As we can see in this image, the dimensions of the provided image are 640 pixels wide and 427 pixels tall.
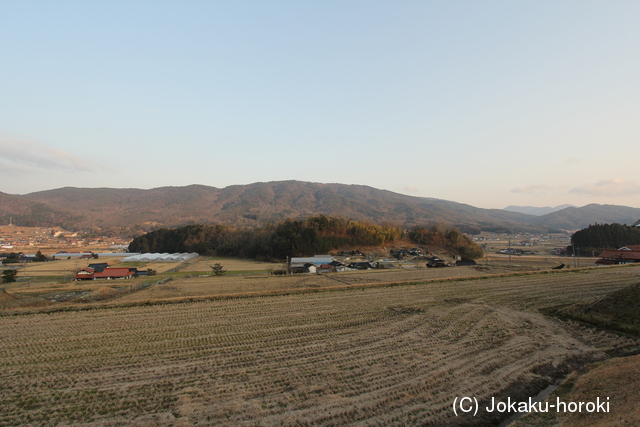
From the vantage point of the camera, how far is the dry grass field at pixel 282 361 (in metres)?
6.76

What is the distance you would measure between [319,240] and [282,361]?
47763mm

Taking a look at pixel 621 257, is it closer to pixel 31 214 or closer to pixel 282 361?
pixel 282 361

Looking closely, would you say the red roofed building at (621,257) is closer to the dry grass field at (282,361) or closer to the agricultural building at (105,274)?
the dry grass field at (282,361)

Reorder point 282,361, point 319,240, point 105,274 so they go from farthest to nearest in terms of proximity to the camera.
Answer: point 319,240
point 105,274
point 282,361

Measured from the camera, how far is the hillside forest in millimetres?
55969

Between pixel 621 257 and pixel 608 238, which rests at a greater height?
pixel 608 238

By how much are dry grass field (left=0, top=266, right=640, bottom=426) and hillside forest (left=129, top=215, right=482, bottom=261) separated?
127 ft

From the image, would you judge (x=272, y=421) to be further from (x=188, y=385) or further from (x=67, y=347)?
(x=67, y=347)

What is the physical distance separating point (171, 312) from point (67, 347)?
517 centimetres

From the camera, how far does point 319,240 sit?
57.1 metres

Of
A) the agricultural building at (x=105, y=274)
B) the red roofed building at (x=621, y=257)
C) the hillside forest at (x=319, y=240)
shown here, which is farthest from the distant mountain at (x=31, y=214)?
the red roofed building at (x=621, y=257)

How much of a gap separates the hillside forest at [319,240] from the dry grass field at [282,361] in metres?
38.7

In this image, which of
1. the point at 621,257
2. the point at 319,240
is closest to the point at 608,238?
the point at 621,257

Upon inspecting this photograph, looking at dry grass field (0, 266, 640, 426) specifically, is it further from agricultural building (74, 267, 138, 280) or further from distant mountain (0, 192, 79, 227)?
distant mountain (0, 192, 79, 227)
